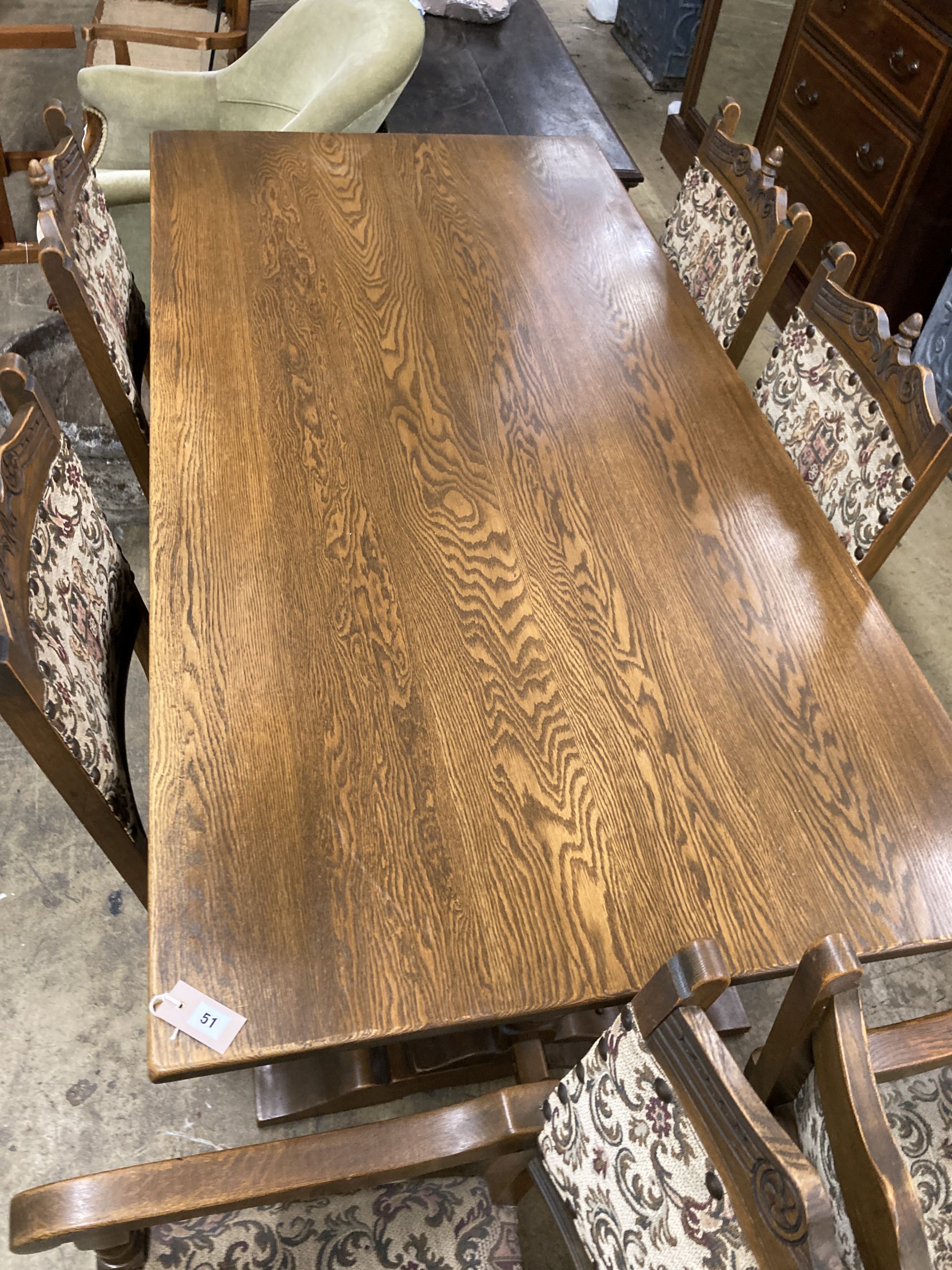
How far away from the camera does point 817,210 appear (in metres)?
3.10

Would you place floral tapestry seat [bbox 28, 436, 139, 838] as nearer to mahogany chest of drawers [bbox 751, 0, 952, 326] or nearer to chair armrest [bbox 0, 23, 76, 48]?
chair armrest [bbox 0, 23, 76, 48]

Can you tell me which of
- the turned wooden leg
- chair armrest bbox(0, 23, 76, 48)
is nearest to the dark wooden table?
chair armrest bbox(0, 23, 76, 48)

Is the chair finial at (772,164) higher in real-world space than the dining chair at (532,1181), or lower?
higher

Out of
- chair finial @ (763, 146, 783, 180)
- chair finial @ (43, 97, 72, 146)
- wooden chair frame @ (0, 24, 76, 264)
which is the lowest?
wooden chair frame @ (0, 24, 76, 264)

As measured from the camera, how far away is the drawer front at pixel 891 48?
2.47 meters

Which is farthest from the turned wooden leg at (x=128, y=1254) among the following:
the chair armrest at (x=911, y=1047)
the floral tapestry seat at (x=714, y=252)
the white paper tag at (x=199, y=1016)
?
the floral tapestry seat at (x=714, y=252)

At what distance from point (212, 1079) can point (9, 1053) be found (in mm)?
330

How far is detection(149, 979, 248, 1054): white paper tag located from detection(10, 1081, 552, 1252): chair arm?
0.34 ft

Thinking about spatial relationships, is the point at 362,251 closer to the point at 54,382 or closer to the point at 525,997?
the point at 54,382

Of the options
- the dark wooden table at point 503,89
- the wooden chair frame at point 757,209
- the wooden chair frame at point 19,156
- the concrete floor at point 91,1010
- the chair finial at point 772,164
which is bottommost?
the concrete floor at point 91,1010

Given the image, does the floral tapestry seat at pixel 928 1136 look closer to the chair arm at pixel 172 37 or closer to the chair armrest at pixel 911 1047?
the chair armrest at pixel 911 1047

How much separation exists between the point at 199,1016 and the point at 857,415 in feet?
4.15

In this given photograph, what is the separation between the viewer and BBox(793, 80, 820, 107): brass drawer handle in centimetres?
302

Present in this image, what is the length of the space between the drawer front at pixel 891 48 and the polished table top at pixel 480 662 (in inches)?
51.1
